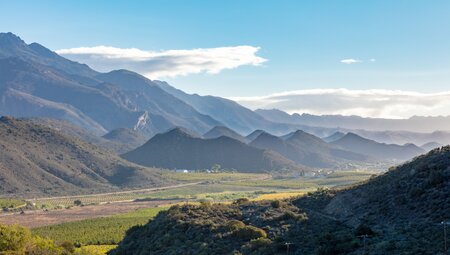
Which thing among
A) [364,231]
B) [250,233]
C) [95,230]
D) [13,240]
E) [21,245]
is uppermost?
[364,231]

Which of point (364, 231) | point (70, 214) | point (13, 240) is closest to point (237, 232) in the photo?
point (364, 231)

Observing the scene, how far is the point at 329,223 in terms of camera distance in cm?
5484

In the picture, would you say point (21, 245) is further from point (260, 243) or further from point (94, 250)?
A: point (260, 243)

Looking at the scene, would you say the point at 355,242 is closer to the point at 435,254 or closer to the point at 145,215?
the point at 435,254

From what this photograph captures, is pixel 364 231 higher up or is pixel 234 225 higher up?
pixel 364 231

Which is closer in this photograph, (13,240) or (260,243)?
(260,243)

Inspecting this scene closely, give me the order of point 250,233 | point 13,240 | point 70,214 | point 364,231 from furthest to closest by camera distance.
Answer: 1. point 70,214
2. point 13,240
3. point 250,233
4. point 364,231

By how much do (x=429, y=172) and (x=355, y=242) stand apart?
1735 cm

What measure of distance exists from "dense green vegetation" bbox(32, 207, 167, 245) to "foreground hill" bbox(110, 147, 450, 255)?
32.9m

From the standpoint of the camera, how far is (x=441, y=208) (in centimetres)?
4662

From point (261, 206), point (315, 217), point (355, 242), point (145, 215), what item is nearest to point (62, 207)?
point (145, 215)

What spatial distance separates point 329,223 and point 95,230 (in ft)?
230

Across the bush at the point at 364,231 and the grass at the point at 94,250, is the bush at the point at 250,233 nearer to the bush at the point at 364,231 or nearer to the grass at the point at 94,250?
the bush at the point at 364,231

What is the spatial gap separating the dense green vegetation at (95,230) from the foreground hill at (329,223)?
3293cm
